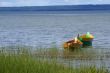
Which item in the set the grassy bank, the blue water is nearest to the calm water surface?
the blue water

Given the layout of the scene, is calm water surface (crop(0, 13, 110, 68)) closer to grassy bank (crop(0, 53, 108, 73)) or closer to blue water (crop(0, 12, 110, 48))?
blue water (crop(0, 12, 110, 48))

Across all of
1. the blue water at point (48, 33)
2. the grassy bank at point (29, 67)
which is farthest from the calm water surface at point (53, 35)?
the grassy bank at point (29, 67)

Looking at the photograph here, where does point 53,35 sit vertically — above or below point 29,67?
below

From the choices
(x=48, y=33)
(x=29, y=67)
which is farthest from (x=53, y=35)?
(x=29, y=67)

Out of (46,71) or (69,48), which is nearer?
(46,71)

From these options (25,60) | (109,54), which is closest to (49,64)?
(25,60)

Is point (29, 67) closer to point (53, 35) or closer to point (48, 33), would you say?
point (53, 35)

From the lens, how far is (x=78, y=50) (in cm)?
2902

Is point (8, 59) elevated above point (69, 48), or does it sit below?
above

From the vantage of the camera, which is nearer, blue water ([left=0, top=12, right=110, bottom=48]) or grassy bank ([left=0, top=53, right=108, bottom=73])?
grassy bank ([left=0, top=53, right=108, bottom=73])

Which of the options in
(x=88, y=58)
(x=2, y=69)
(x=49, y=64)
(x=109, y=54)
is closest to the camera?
(x=2, y=69)

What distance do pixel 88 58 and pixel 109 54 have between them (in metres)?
2.61

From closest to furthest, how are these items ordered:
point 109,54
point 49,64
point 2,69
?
point 2,69, point 49,64, point 109,54

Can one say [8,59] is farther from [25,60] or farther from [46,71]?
[46,71]
